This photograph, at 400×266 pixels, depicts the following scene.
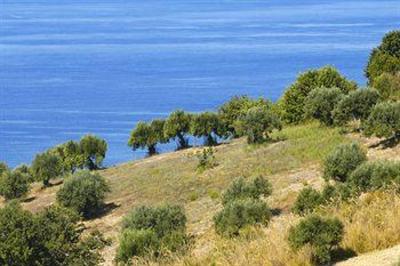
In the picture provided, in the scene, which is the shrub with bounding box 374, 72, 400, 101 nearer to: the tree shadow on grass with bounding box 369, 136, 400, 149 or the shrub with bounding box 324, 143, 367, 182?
the tree shadow on grass with bounding box 369, 136, 400, 149

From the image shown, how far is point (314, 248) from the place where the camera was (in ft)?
38.1

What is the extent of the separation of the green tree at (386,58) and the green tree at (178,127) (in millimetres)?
14820

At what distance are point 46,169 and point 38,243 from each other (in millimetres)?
30302

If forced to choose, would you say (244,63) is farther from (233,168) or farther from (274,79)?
(233,168)

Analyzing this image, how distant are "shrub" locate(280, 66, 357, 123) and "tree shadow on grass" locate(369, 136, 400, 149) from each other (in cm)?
2085

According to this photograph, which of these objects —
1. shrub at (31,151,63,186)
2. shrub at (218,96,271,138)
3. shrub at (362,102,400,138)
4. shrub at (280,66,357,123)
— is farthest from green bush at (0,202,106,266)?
shrub at (218,96,271,138)

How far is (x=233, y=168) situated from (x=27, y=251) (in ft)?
67.0

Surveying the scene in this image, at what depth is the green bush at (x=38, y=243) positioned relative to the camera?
65.8 feet

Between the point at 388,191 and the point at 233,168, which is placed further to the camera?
the point at 233,168

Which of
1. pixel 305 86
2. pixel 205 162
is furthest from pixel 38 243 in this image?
pixel 305 86

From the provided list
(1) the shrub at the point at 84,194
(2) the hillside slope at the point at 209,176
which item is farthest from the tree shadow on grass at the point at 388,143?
(1) the shrub at the point at 84,194

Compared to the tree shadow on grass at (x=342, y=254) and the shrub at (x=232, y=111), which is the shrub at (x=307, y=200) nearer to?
the tree shadow on grass at (x=342, y=254)

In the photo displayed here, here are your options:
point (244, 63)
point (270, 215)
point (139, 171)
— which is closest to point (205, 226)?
point (270, 215)

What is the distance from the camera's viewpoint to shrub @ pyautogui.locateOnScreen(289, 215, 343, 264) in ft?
38.1
